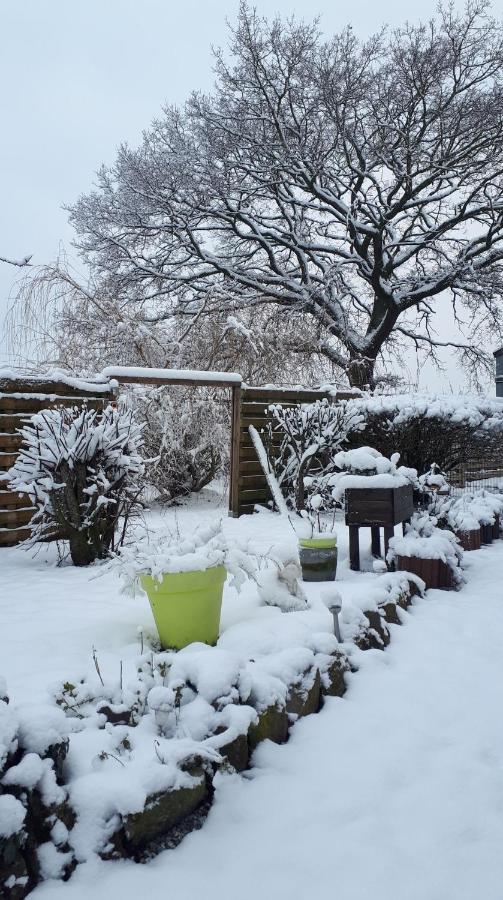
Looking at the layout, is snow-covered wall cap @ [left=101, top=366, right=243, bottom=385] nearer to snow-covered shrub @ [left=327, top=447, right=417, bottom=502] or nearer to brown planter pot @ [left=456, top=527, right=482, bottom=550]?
snow-covered shrub @ [left=327, top=447, right=417, bottom=502]

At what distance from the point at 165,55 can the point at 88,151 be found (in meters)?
2.73

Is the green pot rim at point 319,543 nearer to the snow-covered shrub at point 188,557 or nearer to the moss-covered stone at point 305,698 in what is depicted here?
the snow-covered shrub at point 188,557

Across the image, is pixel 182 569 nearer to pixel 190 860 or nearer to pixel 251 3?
pixel 190 860

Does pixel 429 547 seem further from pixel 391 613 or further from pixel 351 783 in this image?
pixel 351 783

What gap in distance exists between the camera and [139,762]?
5.85 ft

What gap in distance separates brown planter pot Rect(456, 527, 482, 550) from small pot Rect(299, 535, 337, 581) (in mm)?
2105

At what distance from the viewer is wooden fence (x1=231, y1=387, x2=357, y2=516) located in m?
7.01

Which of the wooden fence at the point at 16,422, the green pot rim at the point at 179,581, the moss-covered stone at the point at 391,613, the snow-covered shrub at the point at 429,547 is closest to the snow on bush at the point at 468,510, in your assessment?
the snow-covered shrub at the point at 429,547

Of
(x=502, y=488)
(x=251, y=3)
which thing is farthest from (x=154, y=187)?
(x=502, y=488)

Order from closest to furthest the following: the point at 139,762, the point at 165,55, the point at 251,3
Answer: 1. the point at 139,762
2. the point at 251,3
3. the point at 165,55

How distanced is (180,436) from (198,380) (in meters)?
1.64

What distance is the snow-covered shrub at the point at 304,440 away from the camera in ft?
22.6

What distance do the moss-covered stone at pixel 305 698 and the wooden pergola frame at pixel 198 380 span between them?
13.3 ft

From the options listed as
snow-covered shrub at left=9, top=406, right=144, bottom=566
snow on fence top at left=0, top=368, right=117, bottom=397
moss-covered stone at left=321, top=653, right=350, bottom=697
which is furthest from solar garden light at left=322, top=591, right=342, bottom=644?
snow on fence top at left=0, top=368, right=117, bottom=397
